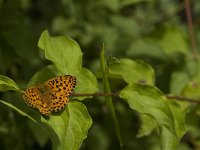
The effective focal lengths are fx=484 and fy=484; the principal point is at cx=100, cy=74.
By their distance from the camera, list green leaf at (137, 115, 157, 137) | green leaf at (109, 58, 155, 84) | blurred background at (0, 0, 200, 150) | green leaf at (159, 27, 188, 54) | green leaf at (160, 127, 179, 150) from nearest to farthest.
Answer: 1. green leaf at (160, 127, 179, 150)
2. green leaf at (109, 58, 155, 84)
3. green leaf at (137, 115, 157, 137)
4. blurred background at (0, 0, 200, 150)
5. green leaf at (159, 27, 188, 54)

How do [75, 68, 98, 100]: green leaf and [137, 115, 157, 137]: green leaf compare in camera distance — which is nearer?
[75, 68, 98, 100]: green leaf

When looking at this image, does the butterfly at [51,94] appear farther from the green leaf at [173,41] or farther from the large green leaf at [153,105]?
the green leaf at [173,41]

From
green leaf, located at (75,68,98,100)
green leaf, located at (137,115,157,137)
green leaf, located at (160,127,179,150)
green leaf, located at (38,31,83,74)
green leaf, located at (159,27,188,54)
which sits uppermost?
green leaf, located at (38,31,83,74)

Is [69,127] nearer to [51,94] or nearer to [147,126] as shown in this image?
[51,94]

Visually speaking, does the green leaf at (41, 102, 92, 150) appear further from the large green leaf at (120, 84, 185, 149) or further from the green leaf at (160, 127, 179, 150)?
the green leaf at (160, 127, 179, 150)

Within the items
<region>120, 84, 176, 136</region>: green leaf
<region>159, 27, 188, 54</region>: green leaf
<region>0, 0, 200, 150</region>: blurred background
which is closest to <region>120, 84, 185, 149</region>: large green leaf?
<region>120, 84, 176, 136</region>: green leaf

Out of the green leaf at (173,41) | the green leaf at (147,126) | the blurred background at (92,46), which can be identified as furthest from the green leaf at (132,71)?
the green leaf at (173,41)

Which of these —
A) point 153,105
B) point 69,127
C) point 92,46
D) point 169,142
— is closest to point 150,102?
point 153,105
